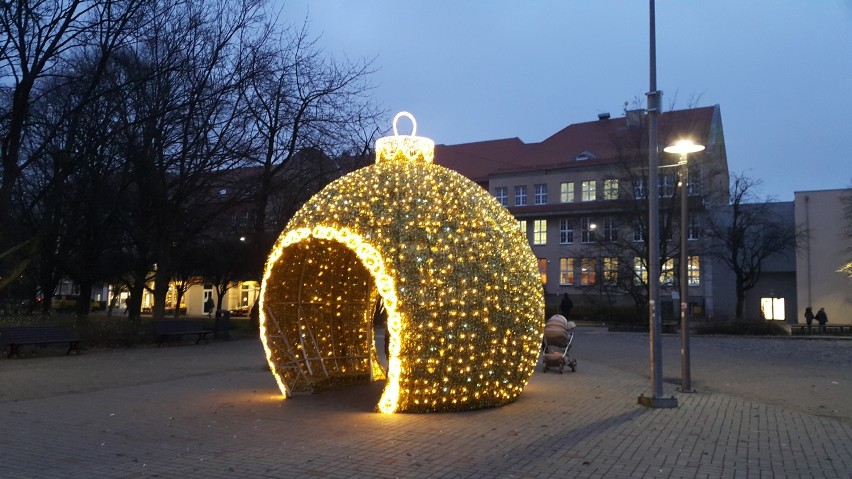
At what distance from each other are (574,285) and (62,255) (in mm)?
39877

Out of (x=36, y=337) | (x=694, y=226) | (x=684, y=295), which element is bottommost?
(x=36, y=337)

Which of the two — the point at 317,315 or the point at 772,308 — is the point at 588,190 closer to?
the point at 772,308

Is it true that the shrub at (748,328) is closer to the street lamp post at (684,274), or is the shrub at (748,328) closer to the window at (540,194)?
the street lamp post at (684,274)

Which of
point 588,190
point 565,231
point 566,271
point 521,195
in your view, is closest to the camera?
point 588,190

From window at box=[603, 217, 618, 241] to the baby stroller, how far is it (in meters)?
Answer: 23.9

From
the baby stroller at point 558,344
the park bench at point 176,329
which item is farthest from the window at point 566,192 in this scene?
the baby stroller at point 558,344

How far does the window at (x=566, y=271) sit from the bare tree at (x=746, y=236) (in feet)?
44.5

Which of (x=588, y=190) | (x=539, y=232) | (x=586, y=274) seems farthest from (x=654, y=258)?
(x=539, y=232)

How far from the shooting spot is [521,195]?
6309 cm

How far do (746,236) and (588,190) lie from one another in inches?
558

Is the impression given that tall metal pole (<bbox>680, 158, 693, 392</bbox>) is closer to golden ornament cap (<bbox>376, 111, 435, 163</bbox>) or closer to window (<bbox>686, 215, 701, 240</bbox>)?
golden ornament cap (<bbox>376, 111, 435, 163</bbox>)

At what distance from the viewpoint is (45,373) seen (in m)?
15.2

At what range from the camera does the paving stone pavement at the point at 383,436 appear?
7094 mm

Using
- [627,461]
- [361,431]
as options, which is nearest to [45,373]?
[361,431]
